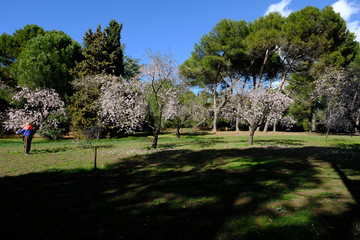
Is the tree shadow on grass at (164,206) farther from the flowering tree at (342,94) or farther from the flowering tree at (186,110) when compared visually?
the flowering tree at (186,110)

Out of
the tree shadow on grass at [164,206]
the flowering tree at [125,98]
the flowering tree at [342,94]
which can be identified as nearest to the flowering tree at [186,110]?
the flowering tree at [125,98]

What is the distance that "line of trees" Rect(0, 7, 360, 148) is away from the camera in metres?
22.9

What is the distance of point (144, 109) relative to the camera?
21203 millimetres

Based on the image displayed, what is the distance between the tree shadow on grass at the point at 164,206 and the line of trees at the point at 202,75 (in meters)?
11.4

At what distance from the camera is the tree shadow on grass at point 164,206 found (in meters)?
4.91

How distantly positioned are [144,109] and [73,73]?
19053 millimetres

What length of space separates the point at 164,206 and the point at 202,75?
39.1 m

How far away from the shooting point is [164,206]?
643 cm

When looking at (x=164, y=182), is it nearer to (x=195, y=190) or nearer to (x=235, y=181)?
Result: (x=195, y=190)

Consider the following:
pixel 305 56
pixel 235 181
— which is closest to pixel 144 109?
pixel 235 181

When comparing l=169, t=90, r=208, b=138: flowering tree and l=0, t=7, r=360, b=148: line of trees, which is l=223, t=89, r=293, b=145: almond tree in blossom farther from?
l=169, t=90, r=208, b=138: flowering tree

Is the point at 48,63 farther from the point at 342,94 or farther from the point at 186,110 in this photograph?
the point at 342,94

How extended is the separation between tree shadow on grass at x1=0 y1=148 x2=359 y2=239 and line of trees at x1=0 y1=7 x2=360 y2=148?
448 inches

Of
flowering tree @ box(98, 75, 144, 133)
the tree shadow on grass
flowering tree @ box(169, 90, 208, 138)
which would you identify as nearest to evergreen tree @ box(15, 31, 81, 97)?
flowering tree @ box(169, 90, 208, 138)
